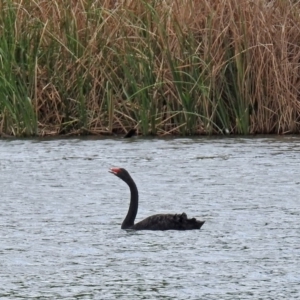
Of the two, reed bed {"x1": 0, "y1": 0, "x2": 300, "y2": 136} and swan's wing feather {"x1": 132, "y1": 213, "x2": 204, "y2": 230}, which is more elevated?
reed bed {"x1": 0, "y1": 0, "x2": 300, "y2": 136}

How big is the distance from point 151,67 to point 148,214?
5.56m

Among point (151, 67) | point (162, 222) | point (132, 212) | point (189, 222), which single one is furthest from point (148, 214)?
point (151, 67)

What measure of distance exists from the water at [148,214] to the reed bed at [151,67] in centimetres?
48

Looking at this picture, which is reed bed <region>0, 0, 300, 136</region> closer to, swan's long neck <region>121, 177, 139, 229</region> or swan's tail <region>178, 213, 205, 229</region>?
swan's long neck <region>121, 177, 139, 229</region>

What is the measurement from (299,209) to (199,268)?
2.81m

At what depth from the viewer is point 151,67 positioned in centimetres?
1761

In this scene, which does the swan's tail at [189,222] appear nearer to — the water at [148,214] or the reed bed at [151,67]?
the water at [148,214]

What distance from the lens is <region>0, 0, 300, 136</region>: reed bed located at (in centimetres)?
1739

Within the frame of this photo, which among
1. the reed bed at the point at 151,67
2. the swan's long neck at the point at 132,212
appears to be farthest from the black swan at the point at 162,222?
the reed bed at the point at 151,67

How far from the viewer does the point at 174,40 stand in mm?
17688

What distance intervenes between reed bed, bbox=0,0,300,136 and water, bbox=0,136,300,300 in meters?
0.48

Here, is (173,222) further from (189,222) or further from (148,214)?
(148,214)

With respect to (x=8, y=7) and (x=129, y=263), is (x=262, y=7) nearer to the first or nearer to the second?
(x=8, y=7)

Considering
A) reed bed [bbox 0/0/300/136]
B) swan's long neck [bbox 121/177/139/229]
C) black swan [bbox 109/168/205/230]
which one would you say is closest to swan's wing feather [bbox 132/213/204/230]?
black swan [bbox 109/168/205/230]
